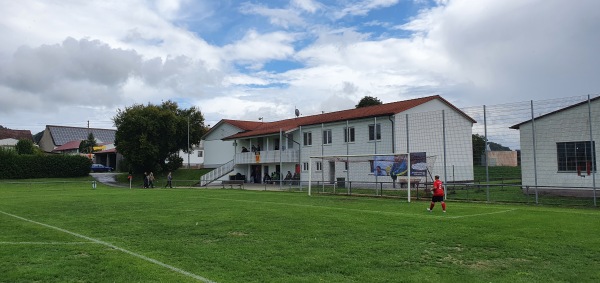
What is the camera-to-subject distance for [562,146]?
2266cm

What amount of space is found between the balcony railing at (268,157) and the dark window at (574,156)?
74.8ft

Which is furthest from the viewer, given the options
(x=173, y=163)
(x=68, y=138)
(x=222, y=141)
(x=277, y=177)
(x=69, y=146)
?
(x=68, y=138)

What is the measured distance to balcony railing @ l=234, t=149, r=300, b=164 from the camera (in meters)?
41.8

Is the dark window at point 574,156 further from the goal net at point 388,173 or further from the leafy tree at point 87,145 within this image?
the leafy tree at point 87,145

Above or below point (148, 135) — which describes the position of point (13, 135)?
above

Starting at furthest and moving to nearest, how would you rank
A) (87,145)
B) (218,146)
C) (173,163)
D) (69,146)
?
(69,146) < (87,145) < (173,163) < (218,146)

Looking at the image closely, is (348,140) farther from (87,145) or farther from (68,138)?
(68,138)

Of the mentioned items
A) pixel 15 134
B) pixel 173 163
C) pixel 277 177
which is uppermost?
pixel 15 134

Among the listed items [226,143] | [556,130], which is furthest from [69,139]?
[556,130]

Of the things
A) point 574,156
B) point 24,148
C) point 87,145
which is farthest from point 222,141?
point 87,145

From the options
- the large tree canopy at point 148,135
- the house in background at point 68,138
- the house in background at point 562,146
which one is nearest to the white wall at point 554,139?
the house in background at point 562,146

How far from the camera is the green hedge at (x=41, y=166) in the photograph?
53.3m

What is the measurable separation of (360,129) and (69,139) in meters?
85.6

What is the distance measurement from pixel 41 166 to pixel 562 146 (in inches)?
2207
